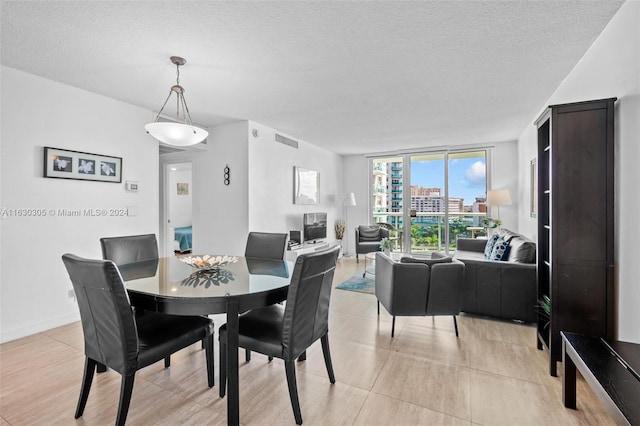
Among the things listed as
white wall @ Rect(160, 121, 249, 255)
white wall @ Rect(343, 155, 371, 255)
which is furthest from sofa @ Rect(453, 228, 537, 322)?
white wall @ Rect(343, 155, 371, 255)

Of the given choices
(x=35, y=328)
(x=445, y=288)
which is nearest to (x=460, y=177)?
(x=445, y=288)

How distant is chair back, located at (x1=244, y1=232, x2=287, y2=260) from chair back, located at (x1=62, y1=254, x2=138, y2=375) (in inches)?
60.7

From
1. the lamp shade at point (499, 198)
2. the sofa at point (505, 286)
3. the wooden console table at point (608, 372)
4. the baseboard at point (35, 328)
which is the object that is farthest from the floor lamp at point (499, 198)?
the baseboard at point (35, 328)

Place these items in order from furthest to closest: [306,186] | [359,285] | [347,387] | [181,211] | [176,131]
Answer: [181,211], [306,186], [359,285], [176,131], [347,387]

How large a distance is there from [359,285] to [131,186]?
3.39 m

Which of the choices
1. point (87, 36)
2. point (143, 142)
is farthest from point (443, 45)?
point (143, 142)

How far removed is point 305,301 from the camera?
69.2 inches

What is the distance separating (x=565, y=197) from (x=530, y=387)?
131 cm

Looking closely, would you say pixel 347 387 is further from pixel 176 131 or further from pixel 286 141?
pixel 286 141

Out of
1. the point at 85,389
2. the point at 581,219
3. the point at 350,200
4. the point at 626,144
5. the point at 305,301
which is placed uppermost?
the point at 626,144

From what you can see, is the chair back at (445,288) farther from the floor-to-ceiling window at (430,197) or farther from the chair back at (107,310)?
the floor-to-ceiling window at (430,197)

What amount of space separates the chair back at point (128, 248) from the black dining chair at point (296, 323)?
1370mm

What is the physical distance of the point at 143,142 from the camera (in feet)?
12.8

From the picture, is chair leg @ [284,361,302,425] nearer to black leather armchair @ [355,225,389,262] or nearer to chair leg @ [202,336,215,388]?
chair leg @ [202,336,215,388]
